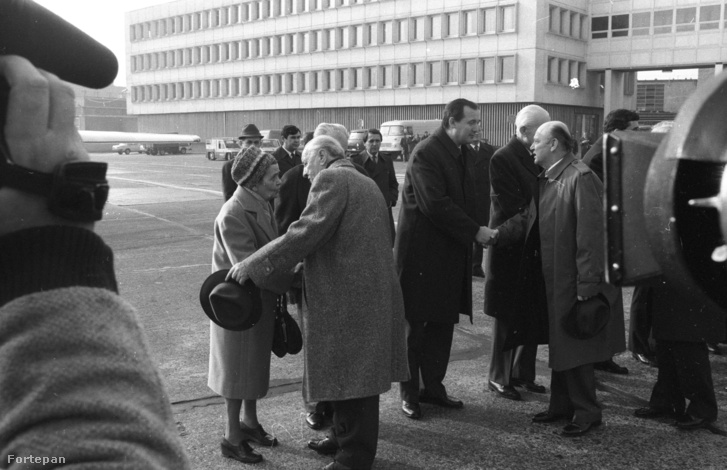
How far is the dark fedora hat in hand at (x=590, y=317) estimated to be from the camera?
15.4 feet

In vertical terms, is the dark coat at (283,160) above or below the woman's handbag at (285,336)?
above

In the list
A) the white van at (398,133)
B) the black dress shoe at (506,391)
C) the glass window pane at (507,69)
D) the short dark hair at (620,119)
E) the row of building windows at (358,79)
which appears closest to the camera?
the black dress shoe at (506,391)

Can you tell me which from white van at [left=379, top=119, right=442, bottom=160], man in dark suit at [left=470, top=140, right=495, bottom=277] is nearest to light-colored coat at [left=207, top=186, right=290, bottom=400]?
man in dark suit at [left=470, top=140, right=495, bottom=277]

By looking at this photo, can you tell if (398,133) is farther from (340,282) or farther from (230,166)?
(340,282)

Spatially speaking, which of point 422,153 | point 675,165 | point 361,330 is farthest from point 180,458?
point 422,153

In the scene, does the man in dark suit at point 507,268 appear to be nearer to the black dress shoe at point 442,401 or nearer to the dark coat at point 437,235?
the dark coat at point 437,235

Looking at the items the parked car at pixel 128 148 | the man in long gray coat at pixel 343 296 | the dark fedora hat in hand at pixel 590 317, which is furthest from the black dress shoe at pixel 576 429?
the parked car at pixel 128 148

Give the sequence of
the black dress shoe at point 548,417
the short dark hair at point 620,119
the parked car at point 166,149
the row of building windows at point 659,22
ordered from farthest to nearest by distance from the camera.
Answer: the parked car at point 166,149 < the row of building windows at point 659,22 < the short dark hair at point 620,119 < the black dress shoe at point 548,417

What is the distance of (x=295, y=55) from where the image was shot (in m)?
65.9

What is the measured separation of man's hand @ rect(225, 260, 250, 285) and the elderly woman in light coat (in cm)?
32

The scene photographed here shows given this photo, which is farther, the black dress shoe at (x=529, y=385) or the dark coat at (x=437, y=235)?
the black dress shoe at (x=529, y=385)

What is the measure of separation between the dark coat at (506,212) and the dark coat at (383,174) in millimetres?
4272

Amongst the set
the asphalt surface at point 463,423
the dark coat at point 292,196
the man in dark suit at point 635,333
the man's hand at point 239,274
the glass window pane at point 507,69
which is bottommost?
Answer: the asphalt surface at point 463,423
